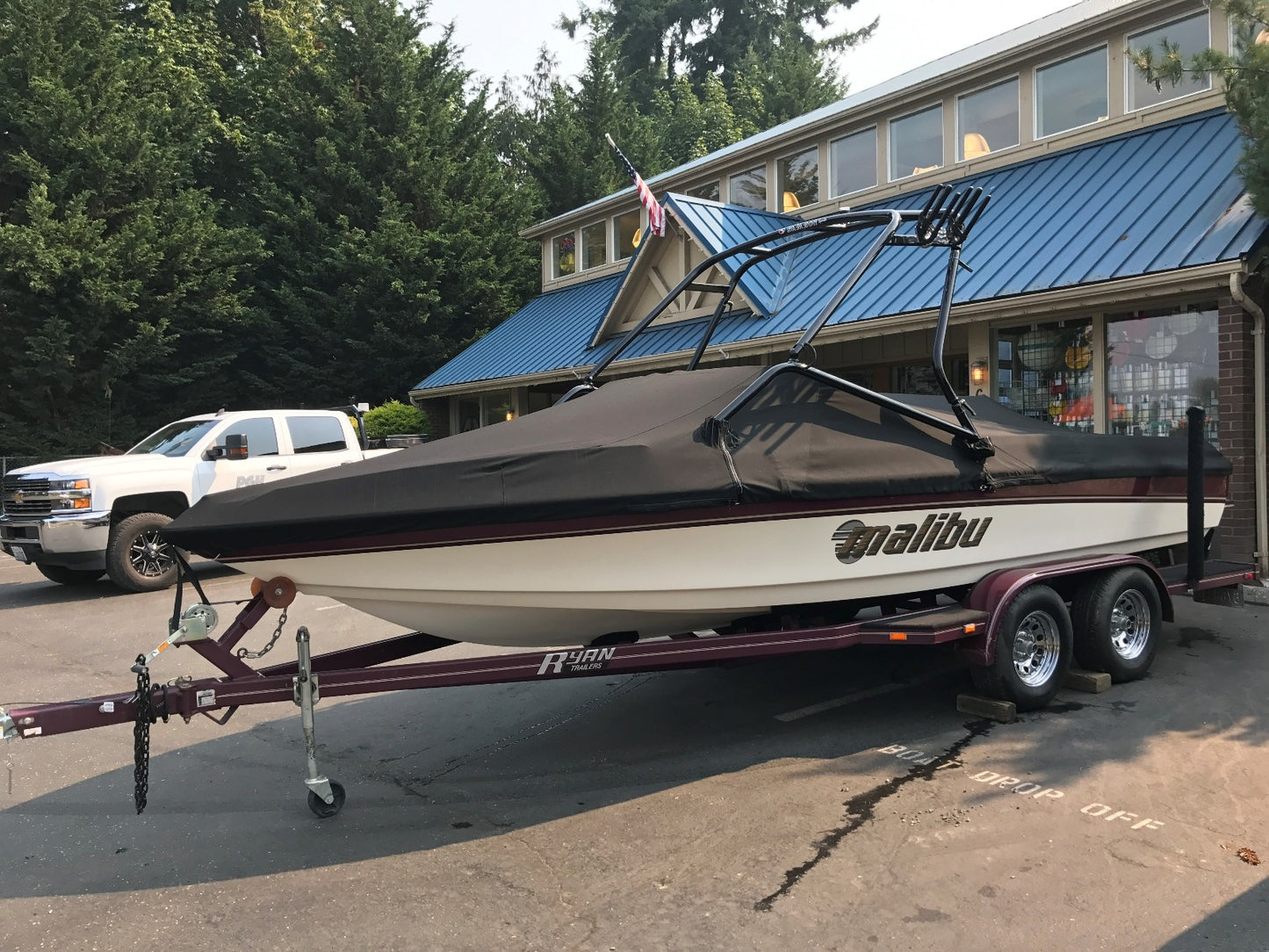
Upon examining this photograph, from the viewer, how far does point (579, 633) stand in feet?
16.1

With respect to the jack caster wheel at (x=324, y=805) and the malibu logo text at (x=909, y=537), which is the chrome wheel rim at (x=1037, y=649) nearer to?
the malibu logo text at (x=909, y=537)

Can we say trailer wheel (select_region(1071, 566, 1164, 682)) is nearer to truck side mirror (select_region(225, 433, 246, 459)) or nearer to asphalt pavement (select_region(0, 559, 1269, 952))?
asphalt pavement (select_region(0, 559, 1269, 952))

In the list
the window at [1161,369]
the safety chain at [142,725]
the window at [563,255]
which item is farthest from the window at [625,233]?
the safety chain at [142,725]

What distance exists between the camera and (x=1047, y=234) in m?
11.4

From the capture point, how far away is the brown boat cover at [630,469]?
13.2 ft

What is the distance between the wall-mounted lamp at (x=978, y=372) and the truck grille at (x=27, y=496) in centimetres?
1123

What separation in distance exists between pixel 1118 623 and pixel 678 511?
3.73m

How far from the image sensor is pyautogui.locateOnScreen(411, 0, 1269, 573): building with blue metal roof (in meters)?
9.56

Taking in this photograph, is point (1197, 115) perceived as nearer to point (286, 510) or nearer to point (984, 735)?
point (984, 735)

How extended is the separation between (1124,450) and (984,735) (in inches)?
99.5

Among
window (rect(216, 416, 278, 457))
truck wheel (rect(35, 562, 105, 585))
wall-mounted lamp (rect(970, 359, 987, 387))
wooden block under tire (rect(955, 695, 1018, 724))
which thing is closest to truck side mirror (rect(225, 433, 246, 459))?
window (rect(216, 416, 278, 457))

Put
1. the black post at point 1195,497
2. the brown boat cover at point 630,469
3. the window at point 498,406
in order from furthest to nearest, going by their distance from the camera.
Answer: the window at point 498,406, the black post at point 1195,497, the brown boat cover at point 630,469

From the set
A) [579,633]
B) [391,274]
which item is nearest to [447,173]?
[391,274]

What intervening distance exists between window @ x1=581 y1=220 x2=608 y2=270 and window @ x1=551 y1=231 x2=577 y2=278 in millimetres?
359
